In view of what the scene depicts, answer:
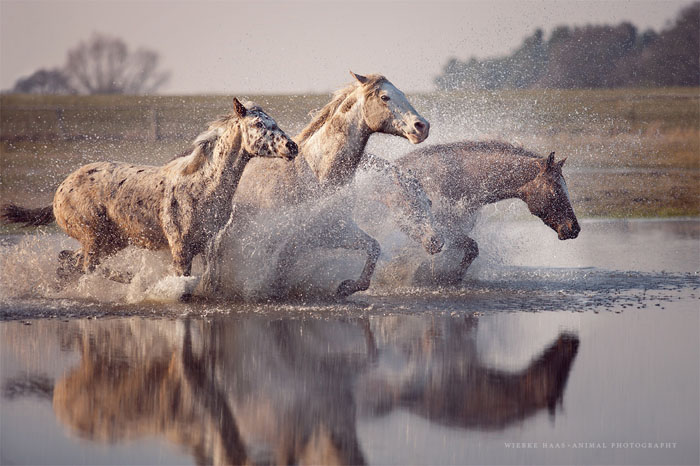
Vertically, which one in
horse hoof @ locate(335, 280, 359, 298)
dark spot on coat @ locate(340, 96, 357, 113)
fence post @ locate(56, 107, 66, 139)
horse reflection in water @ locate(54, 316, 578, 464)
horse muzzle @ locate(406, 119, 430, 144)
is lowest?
horse reflection in water @ locate(54, 316, 578, 464)

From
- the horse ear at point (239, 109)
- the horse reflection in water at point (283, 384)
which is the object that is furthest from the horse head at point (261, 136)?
the horse reflection in water at point (283, 384)

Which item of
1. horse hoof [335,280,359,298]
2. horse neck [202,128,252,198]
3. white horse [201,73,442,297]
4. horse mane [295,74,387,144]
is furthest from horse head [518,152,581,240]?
horse neck [202,128,252,198]

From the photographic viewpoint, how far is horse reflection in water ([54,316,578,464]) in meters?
5.21

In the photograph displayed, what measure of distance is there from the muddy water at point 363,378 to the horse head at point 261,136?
1.23 m

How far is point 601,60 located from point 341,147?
99.7 feet

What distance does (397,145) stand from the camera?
14031mm

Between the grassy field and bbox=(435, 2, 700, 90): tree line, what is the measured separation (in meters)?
1.06

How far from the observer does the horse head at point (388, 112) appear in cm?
869

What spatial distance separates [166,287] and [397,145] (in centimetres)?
584

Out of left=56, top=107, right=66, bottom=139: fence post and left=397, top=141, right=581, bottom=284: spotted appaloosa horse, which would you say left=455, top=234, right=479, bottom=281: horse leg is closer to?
left=397, top=141, right=581, bottom=284: spotted appaloosa horse

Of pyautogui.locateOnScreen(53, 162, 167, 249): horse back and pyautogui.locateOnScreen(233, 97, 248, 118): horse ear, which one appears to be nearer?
pyautogui.locateOnScreen(233, 97, 248, 118): horse ear

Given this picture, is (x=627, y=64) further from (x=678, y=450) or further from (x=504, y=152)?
(x=678, y=450)

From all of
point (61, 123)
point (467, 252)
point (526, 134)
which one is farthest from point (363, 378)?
point (61, 123)

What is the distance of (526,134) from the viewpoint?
2719 cm
